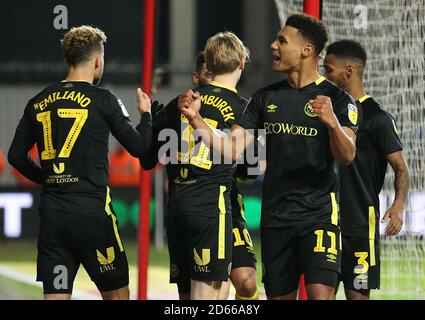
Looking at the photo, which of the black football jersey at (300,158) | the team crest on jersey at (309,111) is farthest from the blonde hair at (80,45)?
the team crest on jersey at (309,111)

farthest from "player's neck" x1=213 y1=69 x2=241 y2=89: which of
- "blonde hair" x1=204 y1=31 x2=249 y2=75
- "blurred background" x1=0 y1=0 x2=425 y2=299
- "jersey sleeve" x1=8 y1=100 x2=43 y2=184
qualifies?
"blurred background" x1=0 y1=0 x2=425 y2=299

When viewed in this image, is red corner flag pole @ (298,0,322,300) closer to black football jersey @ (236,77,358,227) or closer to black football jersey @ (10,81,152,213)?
black football jersey @ (236,77,358,227)

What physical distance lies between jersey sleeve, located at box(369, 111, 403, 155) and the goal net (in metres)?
2.29

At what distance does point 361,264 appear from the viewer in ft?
24.3

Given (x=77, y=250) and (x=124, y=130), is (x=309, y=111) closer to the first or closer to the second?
(x=124, y=130)

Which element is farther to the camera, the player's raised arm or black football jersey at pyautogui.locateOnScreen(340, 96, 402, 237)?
black football jersey at pyautogui.locateOnScreen(340, 96, 402, 237)

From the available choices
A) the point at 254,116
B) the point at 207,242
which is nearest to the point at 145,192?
the point at 207,242

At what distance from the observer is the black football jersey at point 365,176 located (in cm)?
741

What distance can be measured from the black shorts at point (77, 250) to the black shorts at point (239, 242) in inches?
46.3

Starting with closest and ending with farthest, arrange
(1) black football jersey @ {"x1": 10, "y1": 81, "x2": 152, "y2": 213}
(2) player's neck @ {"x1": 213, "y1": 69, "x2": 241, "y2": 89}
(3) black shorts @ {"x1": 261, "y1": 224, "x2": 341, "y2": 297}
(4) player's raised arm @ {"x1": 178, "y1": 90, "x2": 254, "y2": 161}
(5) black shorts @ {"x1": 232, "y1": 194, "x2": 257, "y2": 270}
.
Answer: (4) player's raised arm @ {"x1": 178, "y1": 90, "x2": 254, "y2": 161} → (3) black shorts @ {"x1": 261, "y1": 224, "x2": 341, "y2": 297} → (1) black football jersey @ {"x1": 10, "y1": 81, "x2": 152, "y2": 213} → (2) player's neck @ {"x1": 213, "y1": 69, "x2": 241, "y2": 89} → (5) black shorts @ {"x1": 232, "y1": 194, "x2": 257, "y2": 270}

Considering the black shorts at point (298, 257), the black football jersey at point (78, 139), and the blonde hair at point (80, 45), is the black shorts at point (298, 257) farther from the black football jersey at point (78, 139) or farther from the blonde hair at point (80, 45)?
the blonde hair at point (80, 45)

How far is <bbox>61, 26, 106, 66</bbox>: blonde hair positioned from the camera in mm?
6793
